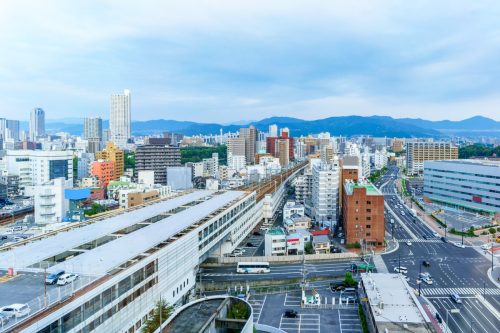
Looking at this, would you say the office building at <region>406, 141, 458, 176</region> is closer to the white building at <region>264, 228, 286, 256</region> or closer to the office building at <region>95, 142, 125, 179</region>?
the office building at <region>95, 142, 125, 179</region>

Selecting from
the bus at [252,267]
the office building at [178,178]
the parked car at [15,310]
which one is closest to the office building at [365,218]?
the bus at [252,267]

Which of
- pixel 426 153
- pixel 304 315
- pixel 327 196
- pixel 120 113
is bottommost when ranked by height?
pixel 304 315

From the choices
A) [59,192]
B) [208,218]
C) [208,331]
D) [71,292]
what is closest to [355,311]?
[208,218]

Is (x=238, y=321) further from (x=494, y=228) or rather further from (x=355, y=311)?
(x=494, y=228)

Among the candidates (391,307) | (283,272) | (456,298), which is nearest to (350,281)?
(283,272)

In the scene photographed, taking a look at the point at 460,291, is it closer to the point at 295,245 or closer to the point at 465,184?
the point at 295,245
